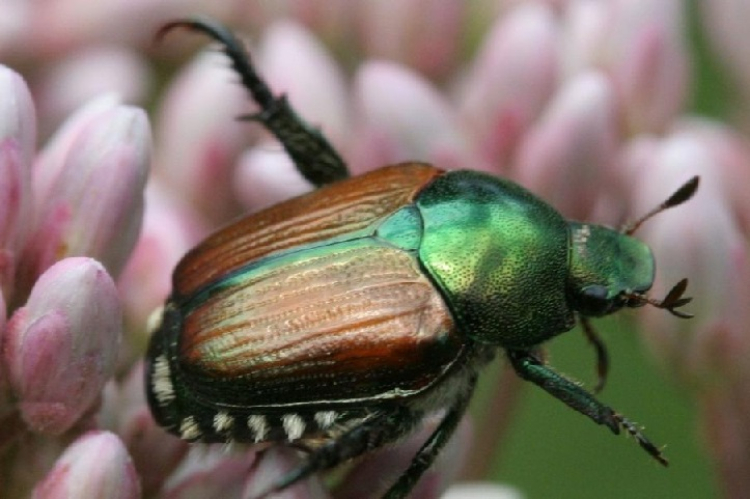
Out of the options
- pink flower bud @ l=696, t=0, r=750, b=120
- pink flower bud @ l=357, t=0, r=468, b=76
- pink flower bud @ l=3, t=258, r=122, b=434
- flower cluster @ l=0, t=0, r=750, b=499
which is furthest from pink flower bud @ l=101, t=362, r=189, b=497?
pink flower bud @ l=696, t=0, r=750, b=120

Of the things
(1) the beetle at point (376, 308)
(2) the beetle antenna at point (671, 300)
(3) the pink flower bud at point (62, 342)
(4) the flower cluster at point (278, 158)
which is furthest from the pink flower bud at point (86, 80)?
(2) the beetle antenna at point (671, 300)

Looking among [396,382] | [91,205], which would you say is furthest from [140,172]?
[396,382]

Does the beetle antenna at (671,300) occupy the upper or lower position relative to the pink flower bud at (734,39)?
lower

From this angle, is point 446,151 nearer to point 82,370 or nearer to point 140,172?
point 140,172

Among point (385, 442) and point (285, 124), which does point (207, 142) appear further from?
point (385, 442)

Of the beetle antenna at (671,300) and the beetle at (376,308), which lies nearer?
the beetle at (376,308)

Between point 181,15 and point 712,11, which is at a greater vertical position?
point 712,11

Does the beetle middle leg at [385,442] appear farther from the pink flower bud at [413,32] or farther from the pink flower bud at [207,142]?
the pink flower bud at [413,32]

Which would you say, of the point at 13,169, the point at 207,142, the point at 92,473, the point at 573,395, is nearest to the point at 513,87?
the point at 207,142
